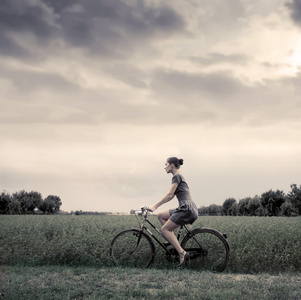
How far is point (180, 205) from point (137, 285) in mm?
2193

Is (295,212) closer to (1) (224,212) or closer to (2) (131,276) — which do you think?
(1) (224,212)

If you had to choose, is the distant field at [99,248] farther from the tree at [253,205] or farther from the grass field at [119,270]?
the tree at [253,205]

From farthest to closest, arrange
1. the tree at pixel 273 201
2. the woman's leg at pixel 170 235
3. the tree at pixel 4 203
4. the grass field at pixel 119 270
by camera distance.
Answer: the tree at pixel 273 201, the tree at pixel 4 203, the woman's leg at pixel 170 235, the grass field at pixel 119 270

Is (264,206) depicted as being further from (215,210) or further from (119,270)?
(119,270)

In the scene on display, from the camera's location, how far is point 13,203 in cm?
7019

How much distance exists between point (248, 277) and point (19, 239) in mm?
6135

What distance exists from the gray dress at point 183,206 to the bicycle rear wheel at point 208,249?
549mm

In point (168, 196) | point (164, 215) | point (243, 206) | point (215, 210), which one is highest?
point (168, 196)

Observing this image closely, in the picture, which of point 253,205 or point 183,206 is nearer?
point 183,206

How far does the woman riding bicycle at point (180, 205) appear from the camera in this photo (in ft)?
27.0

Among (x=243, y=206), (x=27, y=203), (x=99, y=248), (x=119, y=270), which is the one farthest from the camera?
(x=243, y=206)

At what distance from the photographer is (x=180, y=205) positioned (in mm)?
8320

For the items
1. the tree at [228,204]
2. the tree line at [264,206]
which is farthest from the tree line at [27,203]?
the tree at [228,204]

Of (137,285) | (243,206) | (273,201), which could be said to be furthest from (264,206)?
(137,285)
